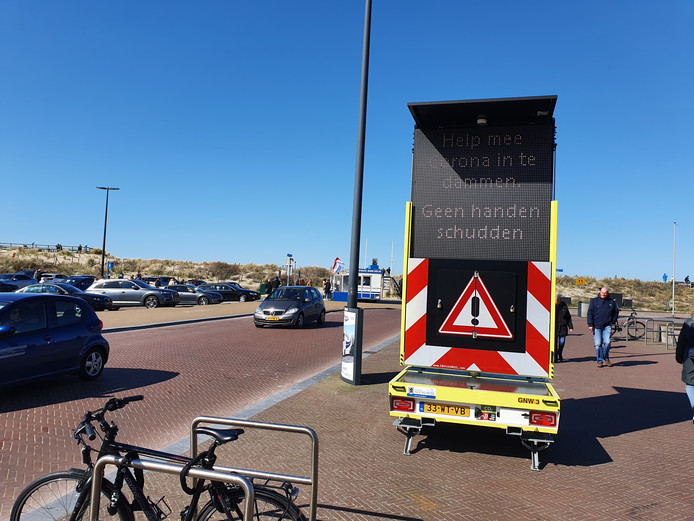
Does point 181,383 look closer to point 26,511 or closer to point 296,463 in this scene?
point 296,463

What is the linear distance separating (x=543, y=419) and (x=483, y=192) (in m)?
2.44

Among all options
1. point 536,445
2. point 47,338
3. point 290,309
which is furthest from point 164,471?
point 290,309

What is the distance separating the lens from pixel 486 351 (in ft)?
18.8

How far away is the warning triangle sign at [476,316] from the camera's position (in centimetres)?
567

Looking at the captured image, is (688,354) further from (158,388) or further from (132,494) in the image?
(158,388)

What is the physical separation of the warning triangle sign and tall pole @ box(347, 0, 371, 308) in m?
3.41

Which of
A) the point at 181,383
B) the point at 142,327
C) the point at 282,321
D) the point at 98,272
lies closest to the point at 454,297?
the point at 181,383

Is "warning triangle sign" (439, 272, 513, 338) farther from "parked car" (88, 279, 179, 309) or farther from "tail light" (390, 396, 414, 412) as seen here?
"parked car" (88, 279, 179, 309)

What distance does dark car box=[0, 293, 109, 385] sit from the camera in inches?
277

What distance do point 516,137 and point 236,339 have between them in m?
10.7

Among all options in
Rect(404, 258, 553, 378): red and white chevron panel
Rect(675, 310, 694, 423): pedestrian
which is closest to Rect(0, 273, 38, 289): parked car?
Rect(404, 258, 553, 378): red and white chevron panel

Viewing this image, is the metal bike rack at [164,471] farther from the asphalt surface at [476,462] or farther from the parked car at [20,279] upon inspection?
the parked car at [20,279]

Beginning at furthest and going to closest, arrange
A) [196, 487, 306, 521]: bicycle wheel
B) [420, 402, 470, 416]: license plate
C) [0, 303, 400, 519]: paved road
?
[0, 303, 400, 519]: paved road
[420, 402, 470, 416]: license plate
[196, 487, 306, 521]: bicycle wheel

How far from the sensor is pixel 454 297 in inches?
229
